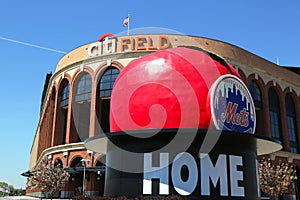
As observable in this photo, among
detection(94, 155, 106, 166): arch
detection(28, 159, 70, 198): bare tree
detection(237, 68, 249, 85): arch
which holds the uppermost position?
detection(237, 68, 249, 85): arch

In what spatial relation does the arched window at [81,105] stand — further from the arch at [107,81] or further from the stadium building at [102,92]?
the arch at [107,81]

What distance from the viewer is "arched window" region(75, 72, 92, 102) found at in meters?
44.8

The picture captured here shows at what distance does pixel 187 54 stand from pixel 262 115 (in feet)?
122

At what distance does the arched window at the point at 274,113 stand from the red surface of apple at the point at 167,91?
126ft

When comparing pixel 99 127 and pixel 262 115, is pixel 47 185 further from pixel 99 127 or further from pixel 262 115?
pixel 262 115

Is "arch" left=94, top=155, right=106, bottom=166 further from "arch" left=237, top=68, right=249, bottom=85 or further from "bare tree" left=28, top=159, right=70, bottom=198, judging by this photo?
"arch" left=237, top=68, right=249, bottom=85

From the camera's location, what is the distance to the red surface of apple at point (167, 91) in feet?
45.1

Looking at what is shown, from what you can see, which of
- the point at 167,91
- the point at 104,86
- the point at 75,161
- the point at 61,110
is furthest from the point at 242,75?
the point at 167,91

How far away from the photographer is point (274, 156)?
1831 inches

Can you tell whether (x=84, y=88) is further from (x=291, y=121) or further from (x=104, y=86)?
(x=291, y=121)

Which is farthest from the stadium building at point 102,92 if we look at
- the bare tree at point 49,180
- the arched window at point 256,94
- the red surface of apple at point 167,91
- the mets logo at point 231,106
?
the mets logo at point 231,106

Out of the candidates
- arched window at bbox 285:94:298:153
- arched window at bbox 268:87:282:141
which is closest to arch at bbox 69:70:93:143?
arched window at bbox 268:87:282:141

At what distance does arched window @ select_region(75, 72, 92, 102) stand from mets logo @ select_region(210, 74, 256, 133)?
31524 mm

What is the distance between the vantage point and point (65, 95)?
4841 cm
